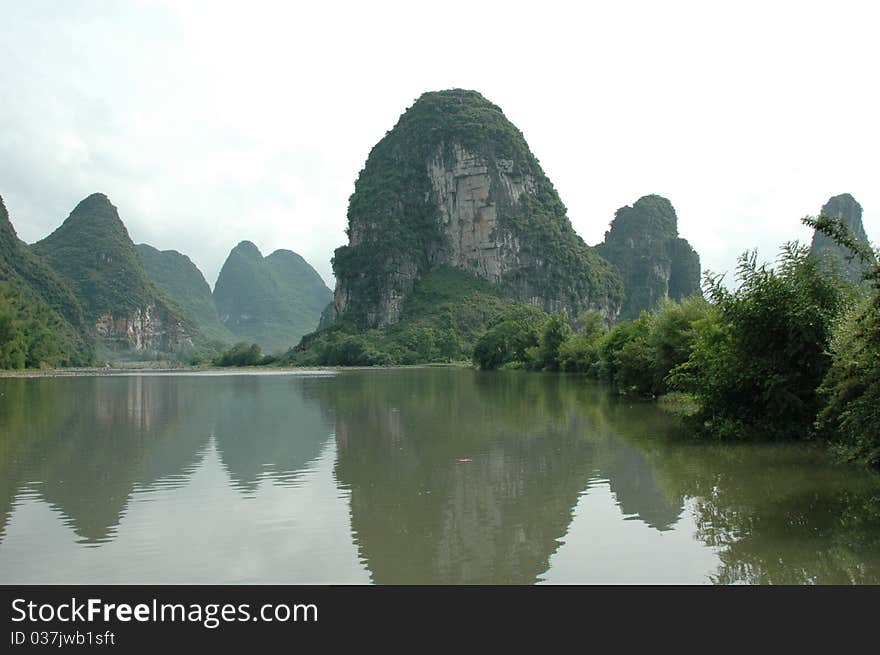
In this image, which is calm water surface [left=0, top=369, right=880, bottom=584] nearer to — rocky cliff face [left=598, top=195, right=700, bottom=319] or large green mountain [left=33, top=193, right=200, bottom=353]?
large green mountain [left=33, top=193, right=200, bottom=353]

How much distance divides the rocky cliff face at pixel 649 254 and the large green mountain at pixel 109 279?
101 metres

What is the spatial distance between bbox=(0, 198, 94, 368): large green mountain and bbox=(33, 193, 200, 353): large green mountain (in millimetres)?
33999

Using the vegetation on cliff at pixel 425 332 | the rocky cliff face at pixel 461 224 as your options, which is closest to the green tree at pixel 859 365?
the vegetation on cliff at pixel 425 332

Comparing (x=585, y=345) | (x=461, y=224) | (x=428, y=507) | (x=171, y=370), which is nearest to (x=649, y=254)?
(x=461, y=224)

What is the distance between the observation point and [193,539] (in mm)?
8688

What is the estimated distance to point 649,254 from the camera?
169500 mm

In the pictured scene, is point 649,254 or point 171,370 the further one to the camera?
point 649,254

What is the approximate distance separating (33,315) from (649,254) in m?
123

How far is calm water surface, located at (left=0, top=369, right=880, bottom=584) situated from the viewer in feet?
24.6

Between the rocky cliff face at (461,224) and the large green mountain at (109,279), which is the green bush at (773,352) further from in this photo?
the large green mountain at (109,279)

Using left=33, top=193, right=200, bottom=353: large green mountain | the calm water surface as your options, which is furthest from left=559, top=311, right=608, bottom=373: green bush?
left=33, top=193, right=200, bottom=353: large green mountain

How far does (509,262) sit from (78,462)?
116080 millimetres

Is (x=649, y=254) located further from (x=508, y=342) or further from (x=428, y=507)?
(x=428, y=507)

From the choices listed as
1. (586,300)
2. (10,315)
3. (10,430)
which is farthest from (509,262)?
(10,430)
